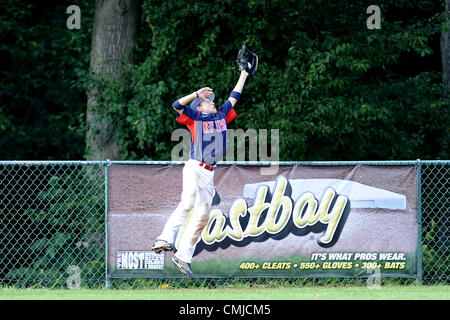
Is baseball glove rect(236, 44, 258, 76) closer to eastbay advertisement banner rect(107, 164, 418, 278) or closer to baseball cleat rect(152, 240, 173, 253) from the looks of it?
eastbay advertisement banner rect(107, 164, 418, 278)

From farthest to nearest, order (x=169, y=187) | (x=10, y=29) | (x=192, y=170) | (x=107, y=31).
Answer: (x=10, y=29) < (x=107, y=31) < (x=169, y=187) < (x=192, y=170)

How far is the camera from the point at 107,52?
13477 millimetres

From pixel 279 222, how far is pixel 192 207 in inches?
56.3

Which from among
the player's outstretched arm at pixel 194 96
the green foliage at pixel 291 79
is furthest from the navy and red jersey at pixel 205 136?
the green foliage at pixel 291 79

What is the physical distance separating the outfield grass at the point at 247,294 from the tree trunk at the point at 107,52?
14.3ft

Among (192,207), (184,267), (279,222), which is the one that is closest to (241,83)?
(192,207)

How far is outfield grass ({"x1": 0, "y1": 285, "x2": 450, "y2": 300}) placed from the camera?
8.28 m

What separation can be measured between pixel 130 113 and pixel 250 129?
2.17 meters

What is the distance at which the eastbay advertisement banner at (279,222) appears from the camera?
959 centimetres

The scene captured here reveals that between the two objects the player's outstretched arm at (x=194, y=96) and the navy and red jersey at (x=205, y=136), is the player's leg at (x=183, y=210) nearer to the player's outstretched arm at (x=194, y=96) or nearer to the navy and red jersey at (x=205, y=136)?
the navy and red jersey at (x=205, y=136)

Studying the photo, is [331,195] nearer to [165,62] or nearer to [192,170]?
[192,170]

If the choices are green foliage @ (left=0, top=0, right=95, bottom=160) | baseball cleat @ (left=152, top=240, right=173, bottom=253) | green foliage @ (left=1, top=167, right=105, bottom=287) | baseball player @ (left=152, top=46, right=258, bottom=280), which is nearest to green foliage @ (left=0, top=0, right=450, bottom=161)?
green foliage @ (left=1, top=167, right=105, bottom=287)

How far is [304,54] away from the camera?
12.9 m

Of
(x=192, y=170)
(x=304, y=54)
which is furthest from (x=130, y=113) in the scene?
(x=192, y=170)
